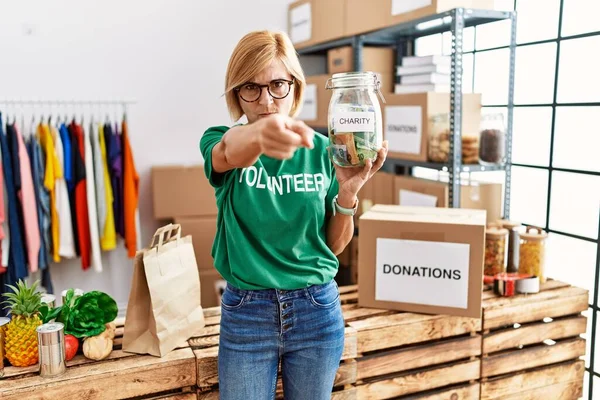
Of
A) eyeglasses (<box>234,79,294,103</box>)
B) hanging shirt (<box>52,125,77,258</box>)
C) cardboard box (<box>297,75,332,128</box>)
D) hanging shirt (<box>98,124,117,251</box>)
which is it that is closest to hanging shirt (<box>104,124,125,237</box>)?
hanging shirt (<box>98,124,117,251</box>)

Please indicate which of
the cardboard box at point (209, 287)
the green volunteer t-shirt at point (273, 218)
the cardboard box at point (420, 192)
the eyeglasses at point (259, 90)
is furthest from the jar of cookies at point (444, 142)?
the cardboard box at point (209, 287)

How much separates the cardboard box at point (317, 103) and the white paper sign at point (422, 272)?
5.11 feet

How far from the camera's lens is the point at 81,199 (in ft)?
10.7

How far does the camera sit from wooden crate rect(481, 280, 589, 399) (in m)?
2.14

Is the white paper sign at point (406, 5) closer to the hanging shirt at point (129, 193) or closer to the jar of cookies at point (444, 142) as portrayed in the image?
the jar of cookies at point (444, 142)

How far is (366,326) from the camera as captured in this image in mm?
1967

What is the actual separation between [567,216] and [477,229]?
828mm

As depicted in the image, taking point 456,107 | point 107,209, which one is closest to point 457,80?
point 456,107

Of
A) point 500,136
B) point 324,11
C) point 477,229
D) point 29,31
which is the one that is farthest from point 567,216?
point 29,31

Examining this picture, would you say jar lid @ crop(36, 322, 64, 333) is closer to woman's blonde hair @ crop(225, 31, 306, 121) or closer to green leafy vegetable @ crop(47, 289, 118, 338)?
green leafy vegetable @ crop(47, 289, 118, 338)

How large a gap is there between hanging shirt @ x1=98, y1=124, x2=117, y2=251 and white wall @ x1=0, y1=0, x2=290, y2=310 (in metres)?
0.38

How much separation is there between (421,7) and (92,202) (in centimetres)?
208

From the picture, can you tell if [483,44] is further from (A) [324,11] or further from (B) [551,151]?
(A) [324,11]

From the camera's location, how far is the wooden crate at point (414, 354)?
77.4 inches
